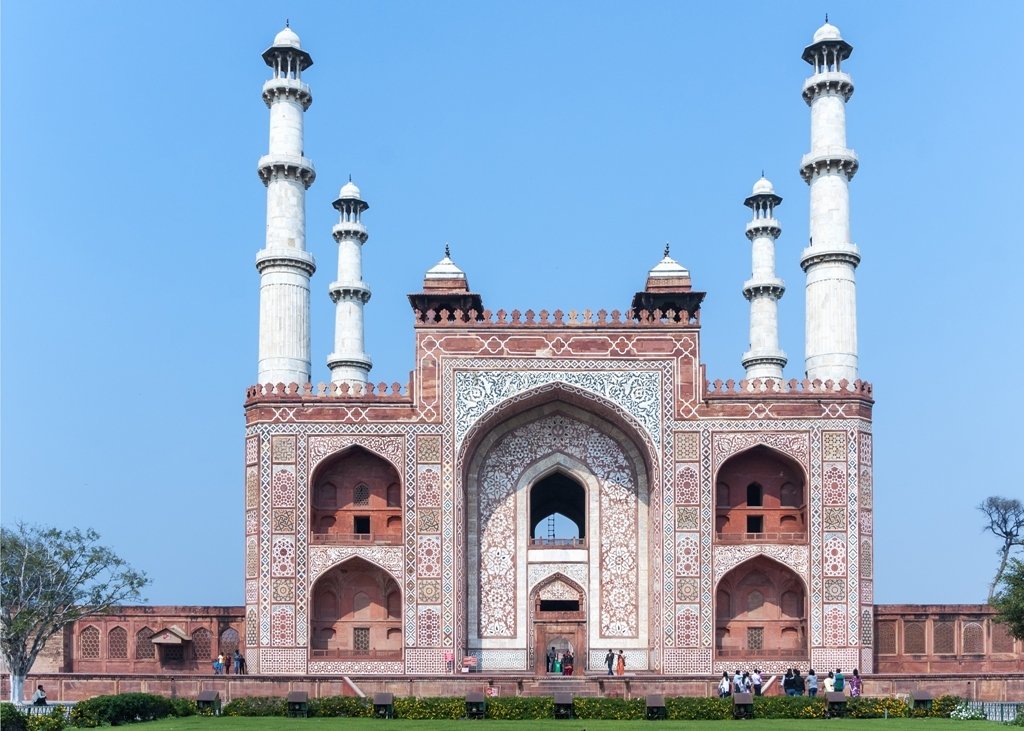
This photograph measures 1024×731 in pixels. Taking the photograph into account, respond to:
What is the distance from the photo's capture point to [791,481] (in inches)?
1197

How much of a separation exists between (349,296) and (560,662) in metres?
13.8

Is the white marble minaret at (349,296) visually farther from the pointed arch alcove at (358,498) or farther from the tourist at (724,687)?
the tourist at (724,687)

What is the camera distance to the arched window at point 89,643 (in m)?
31.8

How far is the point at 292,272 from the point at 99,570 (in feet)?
23.1

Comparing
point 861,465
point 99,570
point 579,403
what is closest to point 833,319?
point 861,465

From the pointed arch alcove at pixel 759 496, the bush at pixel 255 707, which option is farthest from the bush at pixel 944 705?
the bush at pixel 255 707

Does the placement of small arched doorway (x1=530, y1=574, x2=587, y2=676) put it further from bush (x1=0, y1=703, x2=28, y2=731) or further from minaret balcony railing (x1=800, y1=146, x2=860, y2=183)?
bush (x1=0, y1=703, x2=28, y2=731)

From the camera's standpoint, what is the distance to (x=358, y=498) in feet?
99.7

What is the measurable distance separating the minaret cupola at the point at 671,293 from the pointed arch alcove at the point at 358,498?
5911 millimetres

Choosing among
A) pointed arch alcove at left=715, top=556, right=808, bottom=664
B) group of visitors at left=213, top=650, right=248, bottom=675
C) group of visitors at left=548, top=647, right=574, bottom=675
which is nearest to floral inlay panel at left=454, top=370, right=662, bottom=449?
pointed arch alcove at left=715, top=556, right=808, bottom=664

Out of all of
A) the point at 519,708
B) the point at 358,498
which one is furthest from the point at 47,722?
the point at 358,498

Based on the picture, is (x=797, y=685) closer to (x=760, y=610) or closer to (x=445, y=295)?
(x=760, y=610)

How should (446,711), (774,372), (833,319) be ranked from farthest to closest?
(774,372)
(833,319)
(446,711)

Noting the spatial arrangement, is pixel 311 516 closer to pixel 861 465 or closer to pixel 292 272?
pixel 292 272
